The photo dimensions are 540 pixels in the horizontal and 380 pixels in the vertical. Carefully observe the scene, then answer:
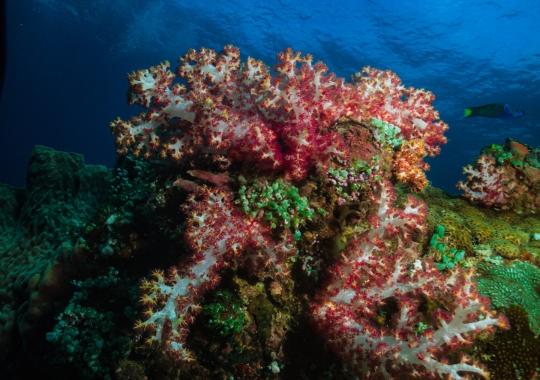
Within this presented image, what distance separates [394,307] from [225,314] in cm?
176

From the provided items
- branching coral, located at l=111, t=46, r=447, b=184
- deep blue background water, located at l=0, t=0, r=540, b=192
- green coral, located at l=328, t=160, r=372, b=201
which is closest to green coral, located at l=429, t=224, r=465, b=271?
green coral, located at l=328, t=160, r=372, b=201

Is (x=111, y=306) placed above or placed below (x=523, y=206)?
below

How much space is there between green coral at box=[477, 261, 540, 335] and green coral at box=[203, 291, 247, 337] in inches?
105

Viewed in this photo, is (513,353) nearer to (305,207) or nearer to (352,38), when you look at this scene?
(305,207)

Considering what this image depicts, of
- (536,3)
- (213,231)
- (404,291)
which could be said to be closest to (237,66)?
(213,231)

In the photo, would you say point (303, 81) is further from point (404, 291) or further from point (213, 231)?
point (404, 291)

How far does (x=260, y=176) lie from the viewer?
3.90 m

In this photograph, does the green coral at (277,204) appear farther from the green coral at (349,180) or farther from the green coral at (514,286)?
the green coral at (514,286)

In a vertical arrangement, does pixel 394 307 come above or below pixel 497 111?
below

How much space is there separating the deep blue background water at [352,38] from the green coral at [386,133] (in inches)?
1285

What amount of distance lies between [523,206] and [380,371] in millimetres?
3777

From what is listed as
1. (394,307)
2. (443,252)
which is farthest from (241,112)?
(443,252)

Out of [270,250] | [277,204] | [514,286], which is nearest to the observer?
[270,250]

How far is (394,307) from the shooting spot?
136 inches
